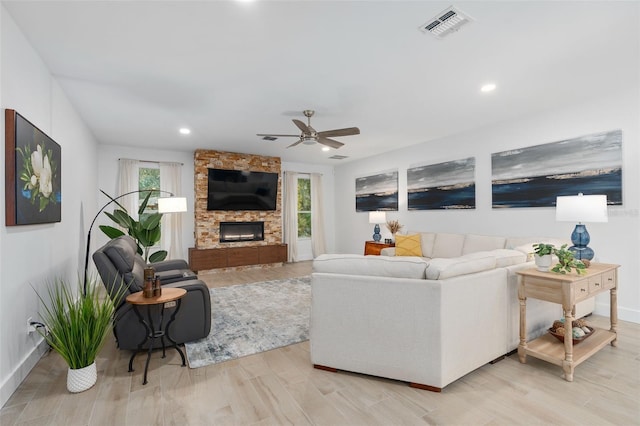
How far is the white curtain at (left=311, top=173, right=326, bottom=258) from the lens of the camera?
27.2 ft

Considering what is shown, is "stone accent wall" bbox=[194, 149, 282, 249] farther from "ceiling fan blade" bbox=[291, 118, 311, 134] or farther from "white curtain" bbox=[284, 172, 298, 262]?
"ceiling fan blade" bbox=[291, 118, 311, 134]

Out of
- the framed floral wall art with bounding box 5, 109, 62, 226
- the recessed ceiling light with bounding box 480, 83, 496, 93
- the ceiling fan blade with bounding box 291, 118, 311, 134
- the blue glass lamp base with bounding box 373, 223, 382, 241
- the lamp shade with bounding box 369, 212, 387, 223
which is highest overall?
the recessed ceiling light with bounding box 480, 83, 496, 93

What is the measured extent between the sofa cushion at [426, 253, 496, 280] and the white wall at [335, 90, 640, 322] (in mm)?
2303

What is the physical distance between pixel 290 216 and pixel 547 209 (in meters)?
5.41

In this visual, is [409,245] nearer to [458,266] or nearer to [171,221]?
[458,266]

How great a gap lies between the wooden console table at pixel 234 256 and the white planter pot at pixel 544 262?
548cm

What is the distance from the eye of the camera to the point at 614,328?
2.85 metres

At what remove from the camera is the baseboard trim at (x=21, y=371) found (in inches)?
78.9

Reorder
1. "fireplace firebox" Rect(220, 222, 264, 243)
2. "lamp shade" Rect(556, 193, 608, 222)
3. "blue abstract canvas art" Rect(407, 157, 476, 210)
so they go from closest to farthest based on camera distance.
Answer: "lamp shade" Rect(556, 193, 608, 222), "blue abstract canvas art" Rect(407, 157, 476, 210), "fireplace firebox" Rect(220, 222, 264, 243)

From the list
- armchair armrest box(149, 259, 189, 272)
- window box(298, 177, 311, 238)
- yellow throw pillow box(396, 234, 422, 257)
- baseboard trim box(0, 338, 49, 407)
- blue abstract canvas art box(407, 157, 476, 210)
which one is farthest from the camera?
window box(298, 177, 311, 238)

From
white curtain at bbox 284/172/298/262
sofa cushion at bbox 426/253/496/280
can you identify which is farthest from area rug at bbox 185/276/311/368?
white curtain at bbox 284/172/298/262

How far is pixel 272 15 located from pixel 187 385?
2766 millimetres

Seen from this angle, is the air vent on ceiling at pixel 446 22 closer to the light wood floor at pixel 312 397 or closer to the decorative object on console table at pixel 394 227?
the light wood floor at pixel 312 397

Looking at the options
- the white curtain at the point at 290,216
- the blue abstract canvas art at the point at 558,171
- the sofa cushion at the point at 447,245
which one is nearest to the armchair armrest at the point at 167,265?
the white curtain at the point at 290,216
